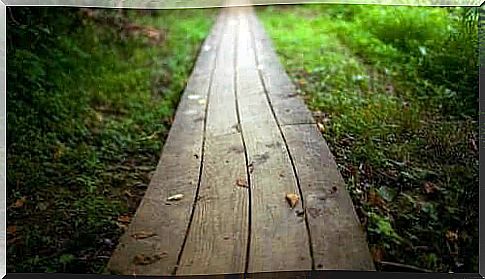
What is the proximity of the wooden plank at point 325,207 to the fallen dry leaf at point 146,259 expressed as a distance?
0.40 meters

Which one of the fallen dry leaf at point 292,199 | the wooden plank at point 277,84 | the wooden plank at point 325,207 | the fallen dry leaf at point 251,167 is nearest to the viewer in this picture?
the wooden plank at point 325,207

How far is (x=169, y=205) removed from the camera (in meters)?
1.55

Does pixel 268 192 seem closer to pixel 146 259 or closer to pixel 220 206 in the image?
pixel 220 206

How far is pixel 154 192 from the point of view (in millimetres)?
1613

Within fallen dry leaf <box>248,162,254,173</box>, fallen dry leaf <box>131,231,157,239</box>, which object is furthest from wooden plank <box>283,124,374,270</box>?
fallen dry leaf <box>131,231,157,239</box>

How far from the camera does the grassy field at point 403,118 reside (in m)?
1.43

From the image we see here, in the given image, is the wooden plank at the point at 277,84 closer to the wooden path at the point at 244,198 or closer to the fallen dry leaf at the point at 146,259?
the wooden path at the point at 244,198

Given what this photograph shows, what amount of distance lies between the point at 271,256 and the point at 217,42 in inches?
58.1

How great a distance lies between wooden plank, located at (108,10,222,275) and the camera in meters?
1.39

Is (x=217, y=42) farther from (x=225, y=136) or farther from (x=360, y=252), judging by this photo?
(x=360, y=252)

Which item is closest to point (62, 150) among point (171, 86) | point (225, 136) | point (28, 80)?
point (28, 80)

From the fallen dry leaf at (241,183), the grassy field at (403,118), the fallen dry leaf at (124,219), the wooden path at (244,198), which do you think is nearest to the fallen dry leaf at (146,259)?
the wooden path at (244,198)

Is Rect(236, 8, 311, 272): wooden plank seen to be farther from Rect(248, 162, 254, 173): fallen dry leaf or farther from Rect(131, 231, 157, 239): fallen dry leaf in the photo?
Rect(131, 231, 157, 239): fallen dry leaf

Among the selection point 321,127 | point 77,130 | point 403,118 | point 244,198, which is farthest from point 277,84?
point 77,130
